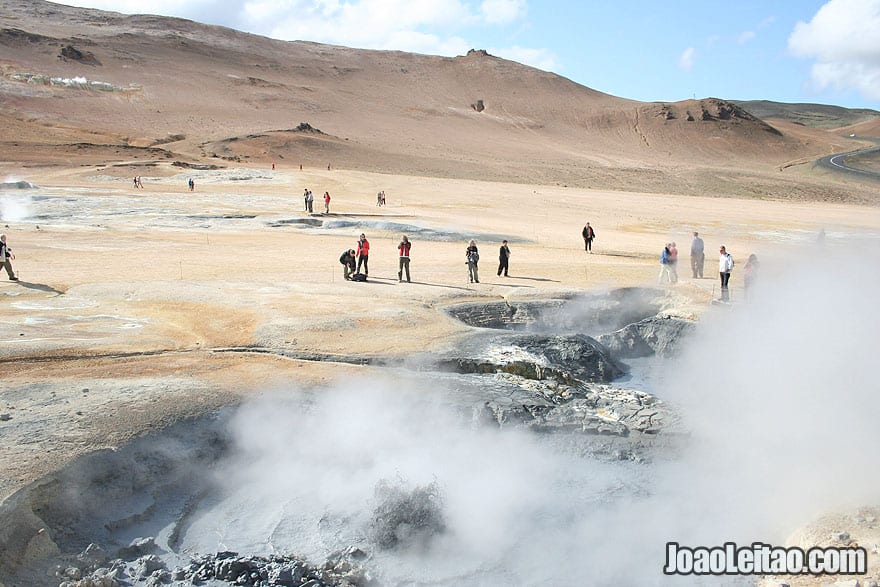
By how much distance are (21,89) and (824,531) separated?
8737 cm

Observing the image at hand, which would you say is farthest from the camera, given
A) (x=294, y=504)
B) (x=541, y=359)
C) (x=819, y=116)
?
(x=819, y=116)

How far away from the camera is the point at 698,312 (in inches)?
642

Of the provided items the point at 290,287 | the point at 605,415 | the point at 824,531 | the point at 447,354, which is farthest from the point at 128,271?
the point at 824,531

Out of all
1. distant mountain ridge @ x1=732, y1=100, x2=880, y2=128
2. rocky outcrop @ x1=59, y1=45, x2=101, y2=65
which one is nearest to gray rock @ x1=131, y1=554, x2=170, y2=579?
rocky outcrop @ x1=59, y1=45, x2=101, y2=65

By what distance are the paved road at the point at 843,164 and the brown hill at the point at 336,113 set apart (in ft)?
18.6

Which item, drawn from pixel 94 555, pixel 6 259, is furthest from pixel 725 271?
pixel 6 259

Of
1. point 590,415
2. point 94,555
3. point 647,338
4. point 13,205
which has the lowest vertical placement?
point 94,555

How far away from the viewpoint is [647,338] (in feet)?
51.1

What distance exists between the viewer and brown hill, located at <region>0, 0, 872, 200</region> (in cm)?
6544

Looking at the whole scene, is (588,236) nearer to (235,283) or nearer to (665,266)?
(665,266)

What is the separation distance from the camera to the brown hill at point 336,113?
215 ft

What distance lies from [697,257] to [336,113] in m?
79.8

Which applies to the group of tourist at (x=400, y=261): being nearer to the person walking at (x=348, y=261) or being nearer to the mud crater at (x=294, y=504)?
the person walking at (x=348, y=261)

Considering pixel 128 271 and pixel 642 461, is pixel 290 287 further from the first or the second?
pixel 642 461
